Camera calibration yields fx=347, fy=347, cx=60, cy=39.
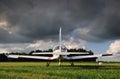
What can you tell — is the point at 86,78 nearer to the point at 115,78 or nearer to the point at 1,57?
the point at 115,78

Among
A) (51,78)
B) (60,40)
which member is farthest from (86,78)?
(60,40)

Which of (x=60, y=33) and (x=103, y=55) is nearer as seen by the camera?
(x=103, y=55)

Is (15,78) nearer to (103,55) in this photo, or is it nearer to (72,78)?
(72,78)

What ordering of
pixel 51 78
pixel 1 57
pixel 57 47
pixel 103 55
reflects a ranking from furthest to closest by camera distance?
pixel 1 57
pixel 57 47
pixel 103 55
pixel 51 78

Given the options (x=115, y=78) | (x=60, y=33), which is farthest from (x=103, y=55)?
(x=115, y=78)

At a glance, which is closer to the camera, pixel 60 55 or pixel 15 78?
pixel 15 78

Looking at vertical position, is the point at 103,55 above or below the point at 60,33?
below

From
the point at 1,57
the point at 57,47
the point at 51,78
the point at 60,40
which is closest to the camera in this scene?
the point at 51,78

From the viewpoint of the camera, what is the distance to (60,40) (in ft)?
205

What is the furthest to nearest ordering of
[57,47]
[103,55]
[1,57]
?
[1,57], [57,47], [103,55]

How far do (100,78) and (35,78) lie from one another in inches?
137

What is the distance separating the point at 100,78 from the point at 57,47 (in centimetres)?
4037

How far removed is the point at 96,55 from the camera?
51719mm

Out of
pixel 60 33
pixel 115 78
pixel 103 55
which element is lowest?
pixel 115 78
